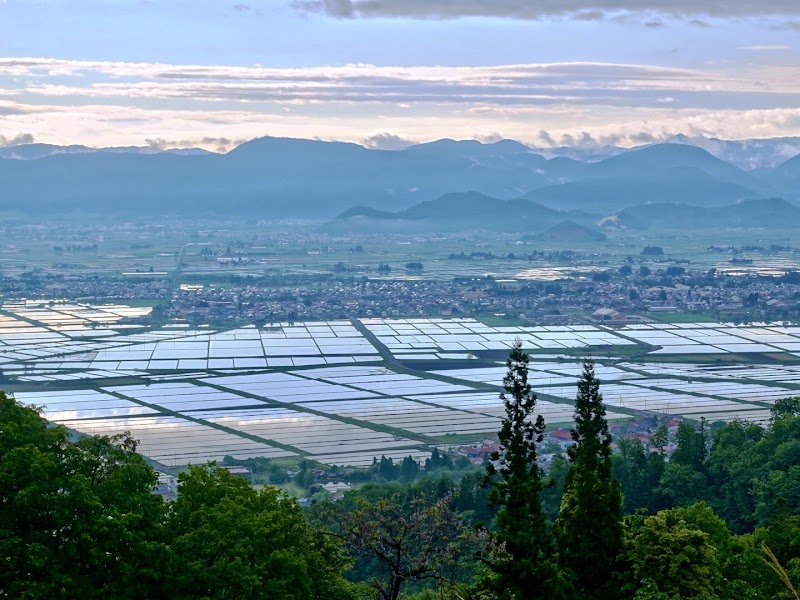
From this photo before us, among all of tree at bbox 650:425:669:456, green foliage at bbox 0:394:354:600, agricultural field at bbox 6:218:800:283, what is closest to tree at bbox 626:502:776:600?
green foliage at bbox 0:394:354:600

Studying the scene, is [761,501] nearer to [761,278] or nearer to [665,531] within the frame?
Result: [665,531]

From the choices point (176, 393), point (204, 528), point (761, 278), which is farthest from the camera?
point (761, 278)

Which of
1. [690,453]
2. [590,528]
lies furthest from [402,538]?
[690,453]

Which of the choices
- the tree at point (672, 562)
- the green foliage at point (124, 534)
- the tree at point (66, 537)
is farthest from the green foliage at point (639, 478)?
the tree at point (66, 537)

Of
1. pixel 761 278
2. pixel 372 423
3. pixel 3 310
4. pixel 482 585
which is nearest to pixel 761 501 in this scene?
pixel 482 585

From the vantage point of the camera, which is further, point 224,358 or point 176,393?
point 224,358

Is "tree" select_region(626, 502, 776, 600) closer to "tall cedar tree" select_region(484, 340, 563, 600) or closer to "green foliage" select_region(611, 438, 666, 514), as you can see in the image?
"tall cedar tree" select_region(484, 340, 563, 600)
